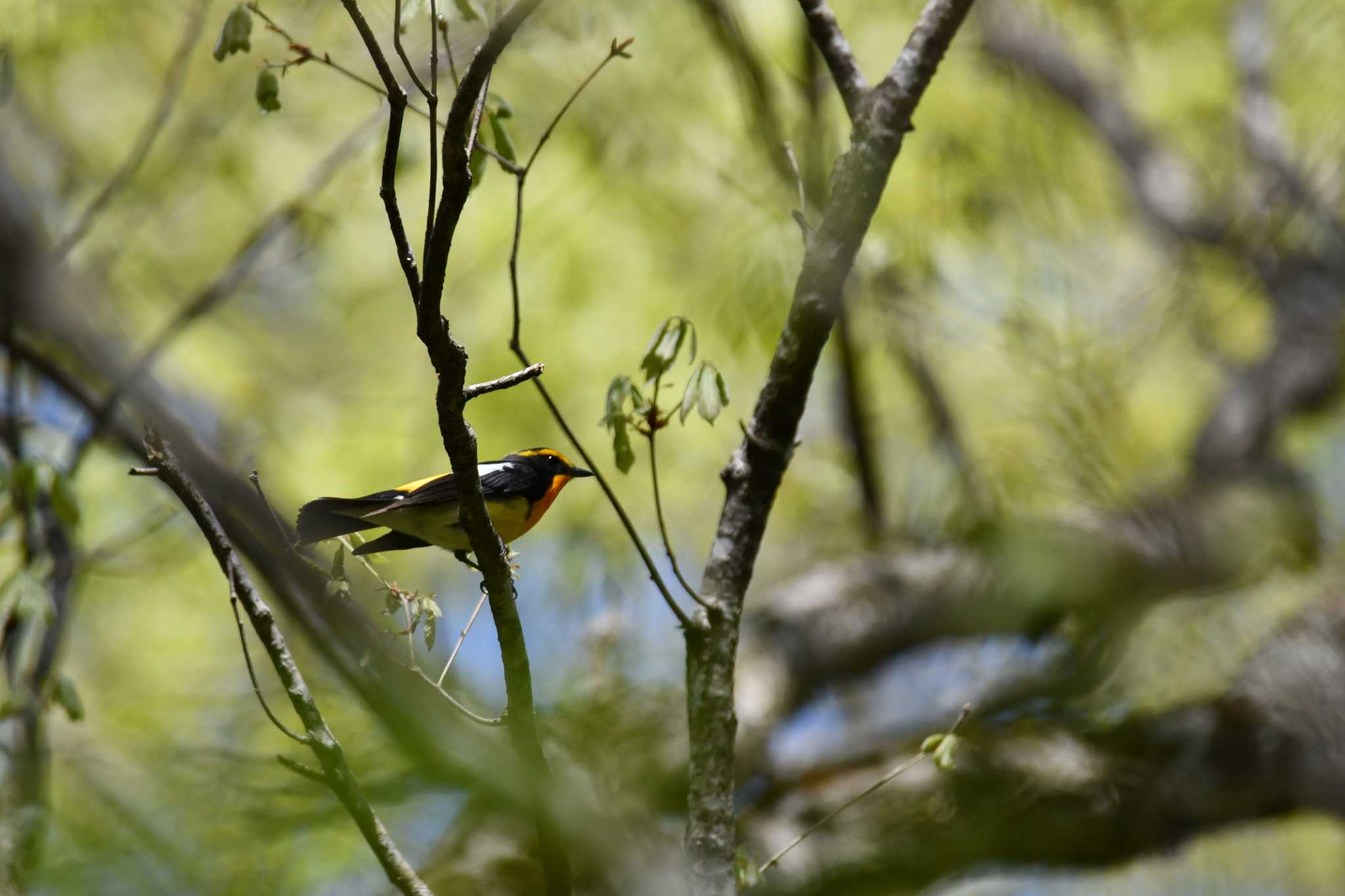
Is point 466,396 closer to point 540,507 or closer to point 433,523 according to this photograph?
point 433,523

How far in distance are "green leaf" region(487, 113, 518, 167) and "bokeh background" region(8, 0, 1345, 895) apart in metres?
0.46

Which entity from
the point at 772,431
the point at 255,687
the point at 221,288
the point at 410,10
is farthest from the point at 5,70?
the point at 772,431

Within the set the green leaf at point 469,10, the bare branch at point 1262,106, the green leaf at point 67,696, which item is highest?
the bare branch at point 1262,106

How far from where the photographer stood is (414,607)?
254 cm

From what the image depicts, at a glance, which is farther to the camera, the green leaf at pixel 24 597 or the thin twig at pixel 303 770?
the green leaf at pixel 24 597

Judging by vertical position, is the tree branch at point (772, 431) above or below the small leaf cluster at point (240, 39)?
below

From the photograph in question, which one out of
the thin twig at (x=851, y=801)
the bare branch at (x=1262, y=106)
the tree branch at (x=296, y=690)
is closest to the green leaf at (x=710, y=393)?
the thin twig at (x=851, y=801)

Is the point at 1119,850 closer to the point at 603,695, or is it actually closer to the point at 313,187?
the point at 603,695

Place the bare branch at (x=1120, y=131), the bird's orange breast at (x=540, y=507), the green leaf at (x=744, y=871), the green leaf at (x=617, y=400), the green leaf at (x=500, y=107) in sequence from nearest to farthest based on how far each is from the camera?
1. the green leaf at (x=744, y=871)
2. the green leaf at (x=617, y=400)
3. the green leaf at (x=500, y=107)
4. the bird's orange breast at (x=540, y=507)
5. the bare branch at (x=1120, y=131)

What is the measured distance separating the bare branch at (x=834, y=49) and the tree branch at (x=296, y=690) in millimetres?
1813

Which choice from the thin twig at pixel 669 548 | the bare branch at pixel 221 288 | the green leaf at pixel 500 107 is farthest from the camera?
the bare branch at pixel 221 288

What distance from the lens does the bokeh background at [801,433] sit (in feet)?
10.4

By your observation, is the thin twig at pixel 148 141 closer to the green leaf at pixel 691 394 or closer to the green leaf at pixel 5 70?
the green leaf at pixel 5 70

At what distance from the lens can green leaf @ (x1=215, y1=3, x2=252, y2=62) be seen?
2.62 m
